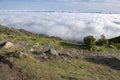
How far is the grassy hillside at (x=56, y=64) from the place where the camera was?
1770 centimetres

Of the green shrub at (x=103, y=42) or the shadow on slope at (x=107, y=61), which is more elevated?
the shadow on slope at (x=107, y=61)

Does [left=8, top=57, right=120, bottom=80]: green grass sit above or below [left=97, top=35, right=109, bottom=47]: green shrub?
above

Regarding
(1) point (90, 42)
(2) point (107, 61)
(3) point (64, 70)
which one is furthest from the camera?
(1) point (90, 42)

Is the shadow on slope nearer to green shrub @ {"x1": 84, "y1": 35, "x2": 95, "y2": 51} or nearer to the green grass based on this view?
the green grass

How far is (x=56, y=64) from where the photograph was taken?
65.7ft

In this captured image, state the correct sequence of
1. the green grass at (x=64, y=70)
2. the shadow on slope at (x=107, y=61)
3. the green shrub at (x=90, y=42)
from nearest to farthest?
the green grass at (x=64, y=70) < the shadow on slope at (x=107, y=61) < the green shrub at (x=90, y=42)

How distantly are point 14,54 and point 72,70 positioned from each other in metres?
4.46

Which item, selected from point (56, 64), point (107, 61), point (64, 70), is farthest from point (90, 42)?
point (64, 70)

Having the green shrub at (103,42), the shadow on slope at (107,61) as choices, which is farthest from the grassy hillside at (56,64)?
the green shrub at (103,42)

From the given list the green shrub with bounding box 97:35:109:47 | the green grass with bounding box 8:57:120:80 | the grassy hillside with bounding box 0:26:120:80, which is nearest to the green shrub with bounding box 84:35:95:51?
the grassy hillside with bounding box 0:26:120:80

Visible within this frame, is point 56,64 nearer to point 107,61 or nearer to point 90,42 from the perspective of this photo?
point 107,61

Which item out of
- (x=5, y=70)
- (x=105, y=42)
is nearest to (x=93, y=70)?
(x=5, y=70)

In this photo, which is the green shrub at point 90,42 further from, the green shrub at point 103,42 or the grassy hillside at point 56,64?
the green shrub at point 103,42

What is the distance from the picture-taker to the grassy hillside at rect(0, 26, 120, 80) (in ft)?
58.1
